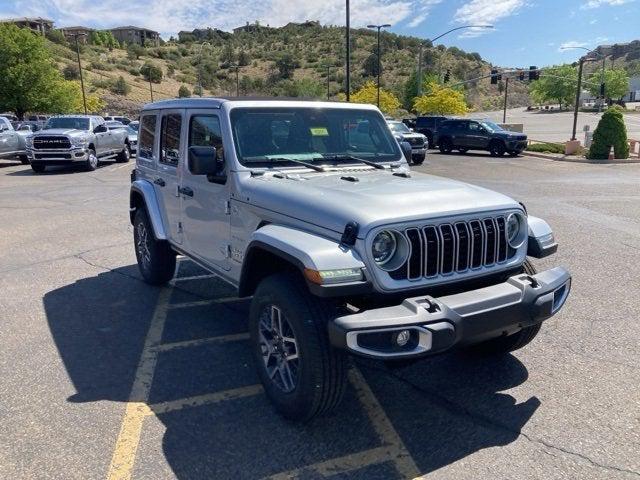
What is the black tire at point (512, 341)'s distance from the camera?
381 cm

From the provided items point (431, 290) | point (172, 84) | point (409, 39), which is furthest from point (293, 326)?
point (409, 39)

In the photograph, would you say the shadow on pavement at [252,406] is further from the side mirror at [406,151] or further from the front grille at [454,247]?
the side mirror at [406,151]

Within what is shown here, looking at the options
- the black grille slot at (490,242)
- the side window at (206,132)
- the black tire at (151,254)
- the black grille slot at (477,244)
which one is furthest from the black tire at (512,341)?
the black tire at (151,254)

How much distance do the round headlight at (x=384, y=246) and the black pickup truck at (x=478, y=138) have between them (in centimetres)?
2337

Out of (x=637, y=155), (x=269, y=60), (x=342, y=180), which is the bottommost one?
(x=637, y=155)

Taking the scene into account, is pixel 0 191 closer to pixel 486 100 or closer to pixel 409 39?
pixel 486 100

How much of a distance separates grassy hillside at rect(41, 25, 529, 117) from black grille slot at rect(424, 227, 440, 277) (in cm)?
6213

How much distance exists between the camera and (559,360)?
415 cm

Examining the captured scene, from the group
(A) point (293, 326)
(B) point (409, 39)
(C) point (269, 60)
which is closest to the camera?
(A) point (293, 326)

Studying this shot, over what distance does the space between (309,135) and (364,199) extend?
1.33 meters

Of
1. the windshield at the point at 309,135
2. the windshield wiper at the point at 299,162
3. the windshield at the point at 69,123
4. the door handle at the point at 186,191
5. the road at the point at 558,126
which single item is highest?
the windshield at the point at 309,135

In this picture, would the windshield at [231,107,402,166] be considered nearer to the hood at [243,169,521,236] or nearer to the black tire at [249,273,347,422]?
the hood at [243,169,521,236]

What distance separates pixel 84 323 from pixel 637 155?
2525 centimetres

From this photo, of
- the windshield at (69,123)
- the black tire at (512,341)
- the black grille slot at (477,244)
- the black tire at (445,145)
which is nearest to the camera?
the black grille slot at (477,244)
